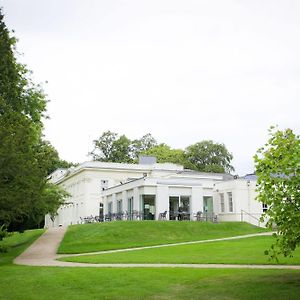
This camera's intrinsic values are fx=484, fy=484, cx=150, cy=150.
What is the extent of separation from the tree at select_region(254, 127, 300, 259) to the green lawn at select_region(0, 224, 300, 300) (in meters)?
1.14

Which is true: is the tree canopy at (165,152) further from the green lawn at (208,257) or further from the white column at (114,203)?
the green lawn at (208,257)

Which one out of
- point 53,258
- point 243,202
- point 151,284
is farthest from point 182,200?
point 151,284

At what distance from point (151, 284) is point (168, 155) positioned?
65425mm

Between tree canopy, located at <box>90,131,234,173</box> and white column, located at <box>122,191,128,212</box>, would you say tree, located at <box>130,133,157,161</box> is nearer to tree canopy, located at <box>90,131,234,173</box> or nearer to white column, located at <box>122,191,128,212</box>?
tree canopy, located at <box>90,131,234,173</box>

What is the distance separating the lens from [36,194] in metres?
19.7

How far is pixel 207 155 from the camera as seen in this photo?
80562mm

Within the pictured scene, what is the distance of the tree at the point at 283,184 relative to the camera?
1101cm

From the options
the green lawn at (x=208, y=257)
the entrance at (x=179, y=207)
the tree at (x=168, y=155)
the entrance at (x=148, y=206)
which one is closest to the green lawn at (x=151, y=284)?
the green lawn at (x=208, y=257)

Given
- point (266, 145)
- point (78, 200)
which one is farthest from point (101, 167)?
point (266, 145)

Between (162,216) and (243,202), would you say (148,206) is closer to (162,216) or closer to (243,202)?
(162,216)

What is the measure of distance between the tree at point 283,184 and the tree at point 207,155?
222ft

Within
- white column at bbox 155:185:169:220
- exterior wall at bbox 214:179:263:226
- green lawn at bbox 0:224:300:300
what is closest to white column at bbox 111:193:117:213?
white column at bbox 155:185:169:220

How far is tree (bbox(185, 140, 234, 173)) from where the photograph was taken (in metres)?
80.1

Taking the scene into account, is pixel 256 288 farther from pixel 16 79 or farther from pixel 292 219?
pixel 16 79
